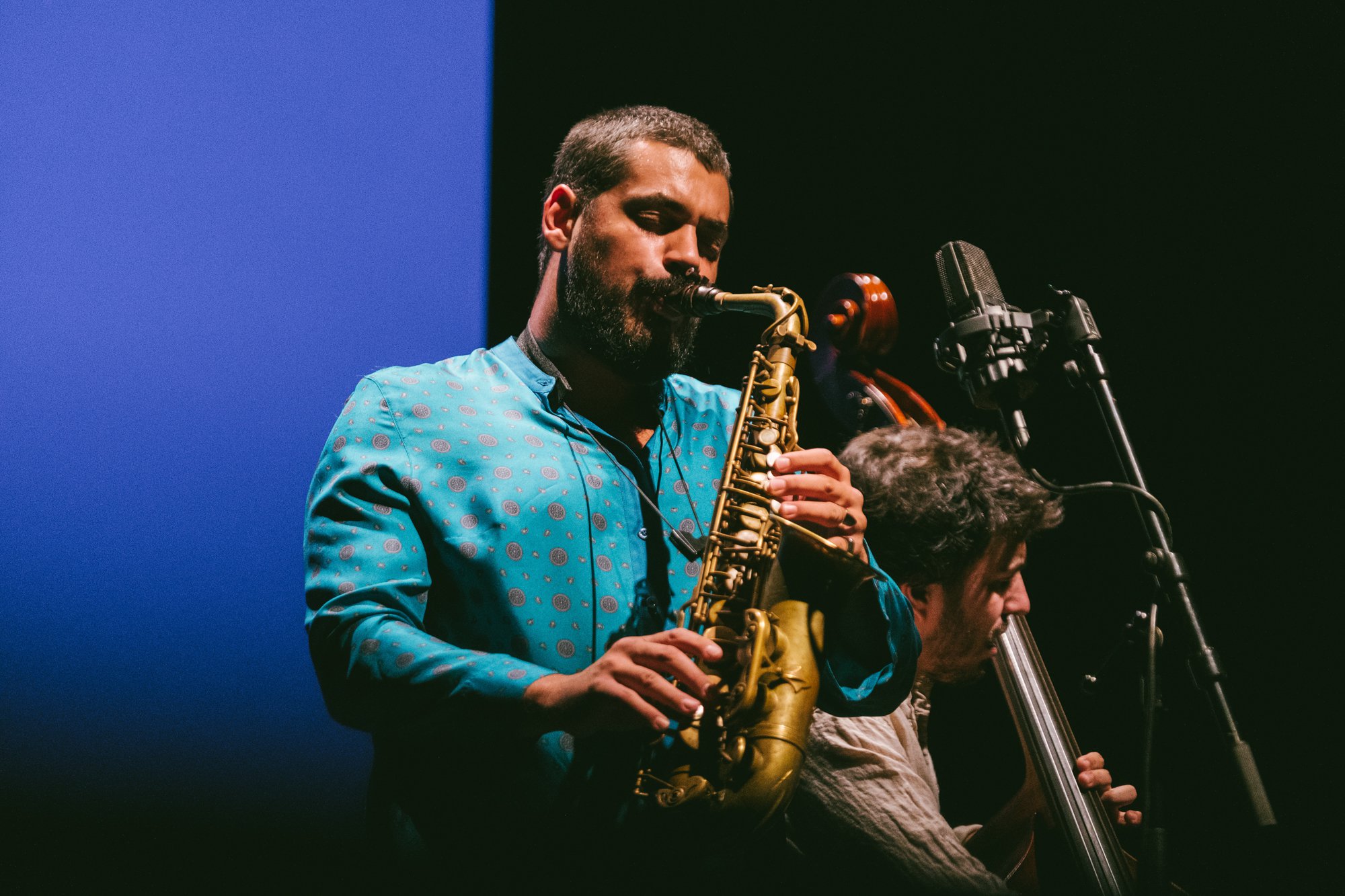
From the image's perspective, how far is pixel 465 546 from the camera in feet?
4.72

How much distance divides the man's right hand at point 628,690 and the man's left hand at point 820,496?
0.35 m

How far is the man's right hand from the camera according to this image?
1.11 metres

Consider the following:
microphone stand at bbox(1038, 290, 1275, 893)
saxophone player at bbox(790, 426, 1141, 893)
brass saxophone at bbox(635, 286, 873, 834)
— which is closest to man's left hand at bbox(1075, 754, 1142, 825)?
saxophone player at bbox(790, 426, 1141, 893)

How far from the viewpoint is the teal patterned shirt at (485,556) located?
123cm

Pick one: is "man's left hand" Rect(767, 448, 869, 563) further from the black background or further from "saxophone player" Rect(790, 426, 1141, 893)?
the black background

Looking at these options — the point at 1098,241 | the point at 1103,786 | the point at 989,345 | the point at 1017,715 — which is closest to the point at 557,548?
the point at 989,345

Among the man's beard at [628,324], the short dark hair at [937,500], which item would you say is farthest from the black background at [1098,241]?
the man's beard at [628,324]

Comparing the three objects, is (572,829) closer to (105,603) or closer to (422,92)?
(105,603)

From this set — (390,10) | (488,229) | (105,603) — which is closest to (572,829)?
(105,603)

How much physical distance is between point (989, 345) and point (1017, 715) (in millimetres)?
995

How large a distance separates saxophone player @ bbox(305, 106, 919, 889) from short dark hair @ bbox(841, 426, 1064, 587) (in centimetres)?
60

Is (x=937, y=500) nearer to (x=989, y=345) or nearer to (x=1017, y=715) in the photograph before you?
(x=1017, y=715)

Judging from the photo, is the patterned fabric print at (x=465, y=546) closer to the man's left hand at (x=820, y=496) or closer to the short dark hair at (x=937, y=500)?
the man's left hand at (x=820, y=496)

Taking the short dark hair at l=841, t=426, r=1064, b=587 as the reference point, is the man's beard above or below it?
above
